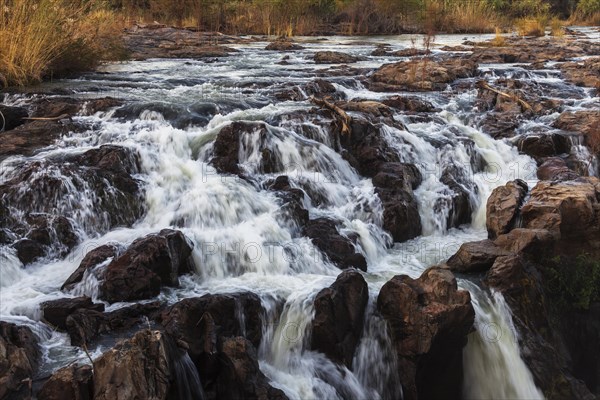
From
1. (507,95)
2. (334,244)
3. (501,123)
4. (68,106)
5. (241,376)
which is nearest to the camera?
Result: (241,376)

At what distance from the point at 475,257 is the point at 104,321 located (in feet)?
11.6

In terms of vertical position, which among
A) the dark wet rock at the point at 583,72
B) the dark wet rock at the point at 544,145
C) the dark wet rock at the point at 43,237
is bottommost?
the dark wet rock at the point at 43,237

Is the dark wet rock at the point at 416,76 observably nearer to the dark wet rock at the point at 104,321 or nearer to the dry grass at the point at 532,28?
the dark wet rock at the point at 104,321

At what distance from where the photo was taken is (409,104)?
1066 centimetres

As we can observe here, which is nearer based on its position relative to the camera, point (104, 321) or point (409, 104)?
point (104, 321)

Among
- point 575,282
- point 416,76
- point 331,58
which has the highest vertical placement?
point 331,58

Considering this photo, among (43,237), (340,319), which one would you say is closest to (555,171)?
(340,319)

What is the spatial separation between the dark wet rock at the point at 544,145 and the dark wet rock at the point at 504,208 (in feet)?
7.40

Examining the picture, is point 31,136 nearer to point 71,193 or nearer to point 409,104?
point 71,193

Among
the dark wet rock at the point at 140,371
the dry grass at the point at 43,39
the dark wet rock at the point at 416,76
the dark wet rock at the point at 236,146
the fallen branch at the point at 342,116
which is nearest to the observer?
the dark wet rock at the point at 140,371

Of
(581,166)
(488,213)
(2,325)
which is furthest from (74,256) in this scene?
(581,166)

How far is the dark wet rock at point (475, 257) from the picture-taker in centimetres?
561

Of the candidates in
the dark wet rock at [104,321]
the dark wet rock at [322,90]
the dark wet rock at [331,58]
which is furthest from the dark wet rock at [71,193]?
the dark wet rock at [331,58]

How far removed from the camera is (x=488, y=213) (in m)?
6.80
